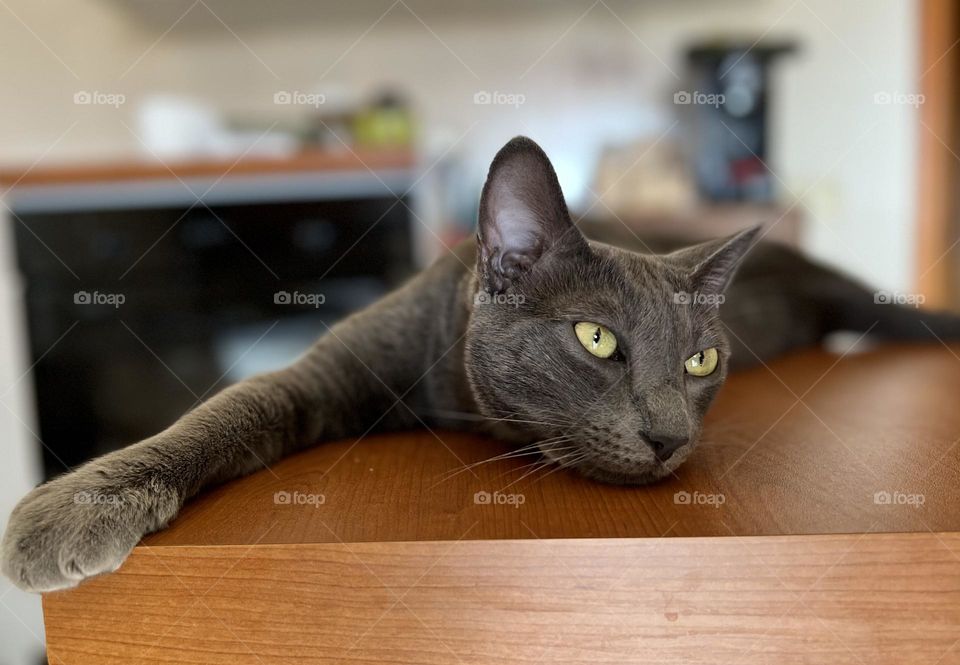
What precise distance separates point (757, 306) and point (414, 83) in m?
2.70

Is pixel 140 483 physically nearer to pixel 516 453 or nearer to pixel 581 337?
pixel 516 453

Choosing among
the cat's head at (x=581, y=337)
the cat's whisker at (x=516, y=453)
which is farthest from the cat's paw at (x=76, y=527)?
the cat's head at (x=581, y=337)

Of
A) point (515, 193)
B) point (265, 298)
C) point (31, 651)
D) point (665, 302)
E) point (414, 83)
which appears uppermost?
point (414, 83)

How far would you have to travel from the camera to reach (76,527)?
25.3 inches

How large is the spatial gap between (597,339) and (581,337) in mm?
19

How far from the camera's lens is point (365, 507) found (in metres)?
0.69

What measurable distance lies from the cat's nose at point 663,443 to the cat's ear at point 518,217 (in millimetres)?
259

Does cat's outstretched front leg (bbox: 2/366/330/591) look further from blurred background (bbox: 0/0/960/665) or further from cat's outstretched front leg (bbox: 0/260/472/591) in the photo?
blurred background (bbox: 0/0/960/665)

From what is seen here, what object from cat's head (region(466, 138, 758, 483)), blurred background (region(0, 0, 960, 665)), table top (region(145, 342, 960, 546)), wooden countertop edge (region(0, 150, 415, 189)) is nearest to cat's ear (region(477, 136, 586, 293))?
cat's head (region(466, 138, 758, 483))

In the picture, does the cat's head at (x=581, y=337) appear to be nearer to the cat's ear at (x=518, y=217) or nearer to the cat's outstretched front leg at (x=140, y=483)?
the cat's ear at (x=518, y=217)

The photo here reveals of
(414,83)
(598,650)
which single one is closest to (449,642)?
(598,650)

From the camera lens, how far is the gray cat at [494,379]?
69cm

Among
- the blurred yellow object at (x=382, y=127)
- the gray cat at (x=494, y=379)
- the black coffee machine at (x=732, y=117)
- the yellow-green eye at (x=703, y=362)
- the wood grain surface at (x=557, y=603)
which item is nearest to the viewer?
the wood grain surface at (x=557, y=603)

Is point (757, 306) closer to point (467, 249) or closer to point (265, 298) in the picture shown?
point (467, 249)
